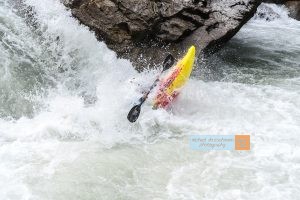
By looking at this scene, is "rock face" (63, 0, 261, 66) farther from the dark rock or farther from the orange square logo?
the dark rock

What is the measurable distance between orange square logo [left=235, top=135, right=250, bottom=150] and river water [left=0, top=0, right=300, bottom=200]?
0.11 meters

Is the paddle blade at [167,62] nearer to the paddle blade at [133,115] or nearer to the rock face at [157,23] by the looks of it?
the rock face at [157,23]

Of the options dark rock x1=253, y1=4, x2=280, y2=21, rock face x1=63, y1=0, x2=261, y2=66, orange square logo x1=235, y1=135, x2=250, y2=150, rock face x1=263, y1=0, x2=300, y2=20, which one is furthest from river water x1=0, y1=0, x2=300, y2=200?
rock face x1=263, y1=0, x2=300, y2=20

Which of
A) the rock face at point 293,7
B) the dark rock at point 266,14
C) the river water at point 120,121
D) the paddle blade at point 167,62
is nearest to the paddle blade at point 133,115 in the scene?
the river water at point 120,121

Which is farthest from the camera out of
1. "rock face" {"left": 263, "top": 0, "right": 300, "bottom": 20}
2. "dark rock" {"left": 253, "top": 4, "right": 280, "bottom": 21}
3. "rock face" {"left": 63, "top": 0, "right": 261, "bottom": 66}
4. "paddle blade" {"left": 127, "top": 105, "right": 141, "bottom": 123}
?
"rock face" {"left": 263, "top": 0, "right": 300, "bottom": 20}

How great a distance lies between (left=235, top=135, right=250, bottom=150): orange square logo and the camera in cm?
570

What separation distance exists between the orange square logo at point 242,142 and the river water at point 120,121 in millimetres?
111

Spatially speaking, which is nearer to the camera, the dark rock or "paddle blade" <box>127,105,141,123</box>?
"paddle blade" <box>127,105,141,123</box>

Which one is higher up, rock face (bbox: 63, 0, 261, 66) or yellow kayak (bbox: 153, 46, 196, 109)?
rock face (bbox: 63, 0, 261, 66)

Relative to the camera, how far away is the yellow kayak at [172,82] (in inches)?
263

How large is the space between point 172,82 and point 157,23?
1450mm

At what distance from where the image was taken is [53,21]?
802 centimetres

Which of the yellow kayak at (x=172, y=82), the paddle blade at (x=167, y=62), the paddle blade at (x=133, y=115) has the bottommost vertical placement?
the paddle blade at (x=133, y=115)

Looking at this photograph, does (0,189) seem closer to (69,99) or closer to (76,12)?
(69,99)
